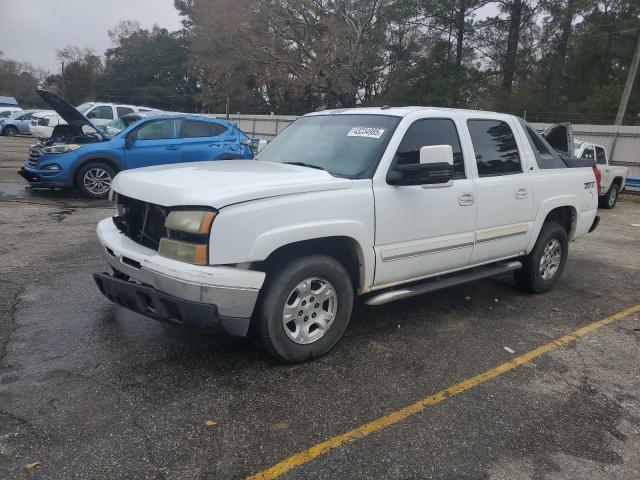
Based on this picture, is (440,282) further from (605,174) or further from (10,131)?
(10,131)

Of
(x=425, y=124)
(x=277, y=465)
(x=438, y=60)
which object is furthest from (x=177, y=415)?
(x=438, y=60)

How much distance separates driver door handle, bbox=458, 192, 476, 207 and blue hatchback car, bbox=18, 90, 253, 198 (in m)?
7.49

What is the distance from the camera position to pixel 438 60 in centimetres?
3164

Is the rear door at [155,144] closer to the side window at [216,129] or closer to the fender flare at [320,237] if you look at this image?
the side window at [216,129]

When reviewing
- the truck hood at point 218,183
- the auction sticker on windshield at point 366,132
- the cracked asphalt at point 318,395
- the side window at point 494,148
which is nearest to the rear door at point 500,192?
the side window at point 494,148

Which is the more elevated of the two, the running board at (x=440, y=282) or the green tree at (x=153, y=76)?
the green tree at (x=153, y=76)

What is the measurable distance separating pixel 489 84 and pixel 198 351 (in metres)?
32.0

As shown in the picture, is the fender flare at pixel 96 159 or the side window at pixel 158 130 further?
the side window at pixel 158 130

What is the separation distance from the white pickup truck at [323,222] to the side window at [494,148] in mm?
15

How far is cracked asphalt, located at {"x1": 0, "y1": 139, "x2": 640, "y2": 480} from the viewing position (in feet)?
8.82

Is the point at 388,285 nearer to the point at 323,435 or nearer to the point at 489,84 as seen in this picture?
the point at 323,435

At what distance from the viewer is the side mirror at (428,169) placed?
12.2ft

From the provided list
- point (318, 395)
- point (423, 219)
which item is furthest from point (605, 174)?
point (318, 395)

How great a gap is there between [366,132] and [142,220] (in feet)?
6.15
